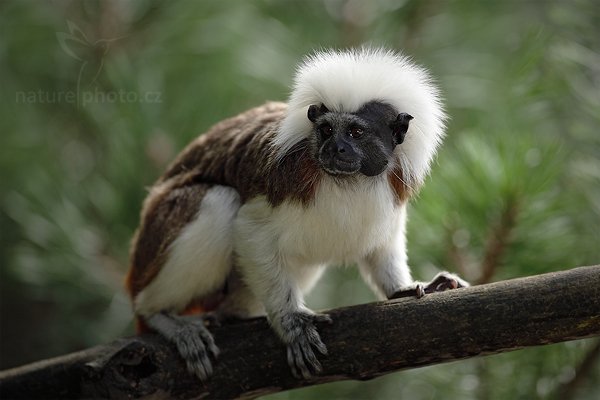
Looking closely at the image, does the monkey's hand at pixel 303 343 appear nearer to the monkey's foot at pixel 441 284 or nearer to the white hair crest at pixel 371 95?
the monkey's foot at pixel 441 284

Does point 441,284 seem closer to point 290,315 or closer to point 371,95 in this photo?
point 290,315

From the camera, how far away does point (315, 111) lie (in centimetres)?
299

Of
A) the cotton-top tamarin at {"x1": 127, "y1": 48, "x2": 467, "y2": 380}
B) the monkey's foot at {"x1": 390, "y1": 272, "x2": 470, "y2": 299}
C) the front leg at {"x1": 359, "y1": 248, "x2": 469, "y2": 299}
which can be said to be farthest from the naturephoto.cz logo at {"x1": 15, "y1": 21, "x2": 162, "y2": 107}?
the monkey's foot at {"x1": 390, "y1": 272, "x2": 470, "y2": 299}

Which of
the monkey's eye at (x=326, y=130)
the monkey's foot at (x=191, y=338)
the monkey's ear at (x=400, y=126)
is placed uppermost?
the monkey's ear at (x=400, y=126)

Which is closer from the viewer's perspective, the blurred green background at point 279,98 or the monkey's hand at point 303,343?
the monkey's hand at point 303,343

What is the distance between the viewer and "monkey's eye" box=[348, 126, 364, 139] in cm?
294

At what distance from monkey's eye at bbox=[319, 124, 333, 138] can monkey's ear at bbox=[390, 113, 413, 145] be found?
247 millimetres

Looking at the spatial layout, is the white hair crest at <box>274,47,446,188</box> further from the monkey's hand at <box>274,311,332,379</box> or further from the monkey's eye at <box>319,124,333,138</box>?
the monkey's hand at <box>274,311,332,379</box>

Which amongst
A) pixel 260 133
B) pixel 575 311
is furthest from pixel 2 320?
pixel 575 311

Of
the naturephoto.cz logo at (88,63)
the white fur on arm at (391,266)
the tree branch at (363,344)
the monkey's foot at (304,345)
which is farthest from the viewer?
the naturephoto.cz logo at (88,63)

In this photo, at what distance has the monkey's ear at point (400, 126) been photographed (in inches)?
118

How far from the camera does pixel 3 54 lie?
4.89 m

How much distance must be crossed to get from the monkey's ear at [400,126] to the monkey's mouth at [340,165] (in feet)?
0.85

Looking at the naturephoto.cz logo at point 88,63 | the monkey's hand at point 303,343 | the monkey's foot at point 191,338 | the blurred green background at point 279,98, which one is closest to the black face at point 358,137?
the blurred green background at point 279,98
